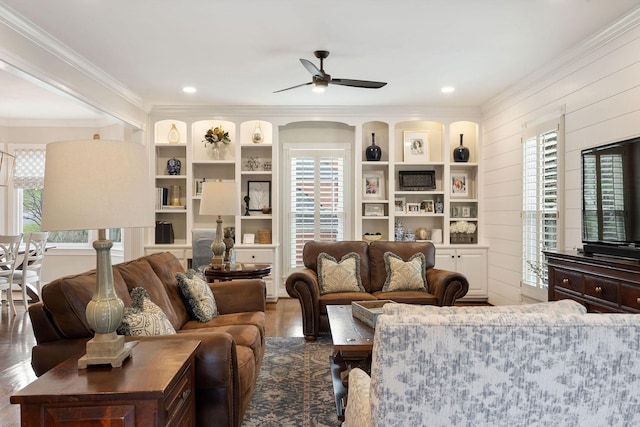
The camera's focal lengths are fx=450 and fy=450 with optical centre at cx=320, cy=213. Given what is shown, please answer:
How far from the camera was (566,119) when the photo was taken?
169 inches

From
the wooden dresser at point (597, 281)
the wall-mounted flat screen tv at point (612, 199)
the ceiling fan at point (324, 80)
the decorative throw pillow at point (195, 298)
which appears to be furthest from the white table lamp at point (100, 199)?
the wall-mounted flat screen tv at point (612, 199)

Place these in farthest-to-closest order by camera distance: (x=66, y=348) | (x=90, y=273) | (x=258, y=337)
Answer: (x=258, y=337) < (x=90, y=273) < (x=66, y=348)

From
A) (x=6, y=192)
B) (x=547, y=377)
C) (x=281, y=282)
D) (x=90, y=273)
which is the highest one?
(x=6, y=192)

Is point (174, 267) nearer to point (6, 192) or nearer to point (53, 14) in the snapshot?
point (53, 14)

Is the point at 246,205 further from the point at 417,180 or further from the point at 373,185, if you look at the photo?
the point at 417,180

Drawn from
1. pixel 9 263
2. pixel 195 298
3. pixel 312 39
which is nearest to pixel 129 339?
pixel 195 298

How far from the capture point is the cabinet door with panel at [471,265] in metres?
6.27

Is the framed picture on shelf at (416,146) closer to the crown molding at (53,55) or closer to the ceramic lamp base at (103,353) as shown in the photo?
the crown molding at (53,55)

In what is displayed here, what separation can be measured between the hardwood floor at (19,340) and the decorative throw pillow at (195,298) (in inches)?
46.5

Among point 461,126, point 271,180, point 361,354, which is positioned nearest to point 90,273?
point 361,354

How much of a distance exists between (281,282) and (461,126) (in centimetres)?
361

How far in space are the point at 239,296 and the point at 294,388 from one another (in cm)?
86

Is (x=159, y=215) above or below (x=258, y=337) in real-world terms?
above

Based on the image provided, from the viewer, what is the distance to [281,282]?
6754 millimetres
